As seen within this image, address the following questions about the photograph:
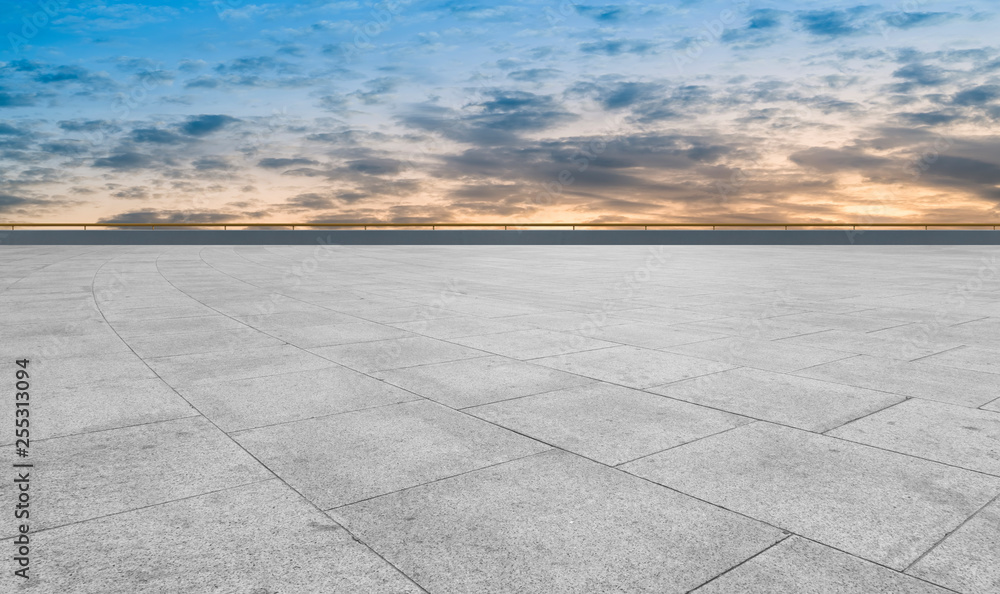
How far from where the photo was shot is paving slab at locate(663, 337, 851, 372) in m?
7.01

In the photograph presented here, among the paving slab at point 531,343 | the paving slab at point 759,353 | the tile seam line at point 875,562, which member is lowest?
the tile seam line at point 875,562

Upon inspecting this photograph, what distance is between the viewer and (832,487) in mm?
3779

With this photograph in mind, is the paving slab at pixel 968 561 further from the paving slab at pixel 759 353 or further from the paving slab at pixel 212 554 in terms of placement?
the paving slab at pixel 759 353

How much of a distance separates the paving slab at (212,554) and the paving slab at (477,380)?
7.42 ft

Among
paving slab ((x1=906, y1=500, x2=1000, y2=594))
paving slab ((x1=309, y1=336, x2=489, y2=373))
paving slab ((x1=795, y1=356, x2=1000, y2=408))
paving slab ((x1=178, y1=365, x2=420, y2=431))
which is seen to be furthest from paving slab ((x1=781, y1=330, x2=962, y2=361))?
paving slab ((x1=178, y1=365, x2=420, y2=431))

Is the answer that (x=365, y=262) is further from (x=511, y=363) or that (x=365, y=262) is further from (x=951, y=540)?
(x=951, y=540)

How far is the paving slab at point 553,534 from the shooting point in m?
2.85

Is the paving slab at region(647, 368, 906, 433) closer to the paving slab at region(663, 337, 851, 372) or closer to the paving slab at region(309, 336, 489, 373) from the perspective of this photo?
the paving slab at region(663, 337, 851, 372)

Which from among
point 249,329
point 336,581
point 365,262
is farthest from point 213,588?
point 365,262

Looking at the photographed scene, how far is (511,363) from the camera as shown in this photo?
23.0ft

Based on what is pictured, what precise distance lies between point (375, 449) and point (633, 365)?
11.0ft

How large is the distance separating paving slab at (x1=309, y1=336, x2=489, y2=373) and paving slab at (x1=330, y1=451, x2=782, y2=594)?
10.6 feet

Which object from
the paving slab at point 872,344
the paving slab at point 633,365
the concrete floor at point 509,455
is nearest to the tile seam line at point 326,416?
the concrete floor at point 509,455

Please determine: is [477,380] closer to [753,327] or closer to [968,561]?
[968,561]
